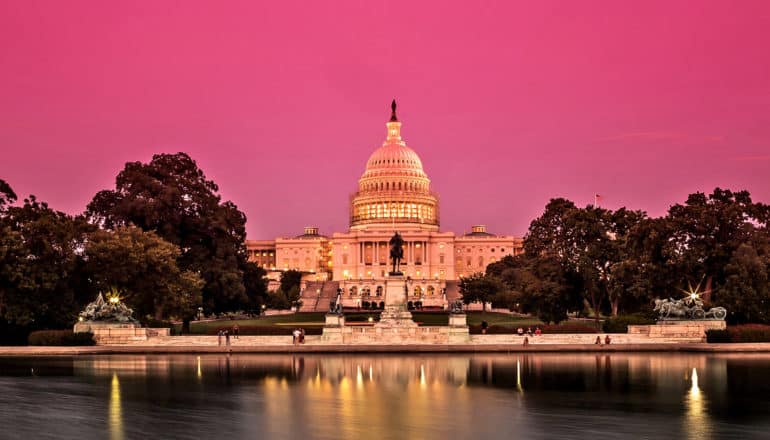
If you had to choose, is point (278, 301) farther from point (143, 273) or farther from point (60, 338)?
point (60, 338)

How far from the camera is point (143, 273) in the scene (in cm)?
6375

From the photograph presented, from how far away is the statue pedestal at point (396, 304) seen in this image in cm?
6195

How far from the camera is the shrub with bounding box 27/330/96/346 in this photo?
52812mm

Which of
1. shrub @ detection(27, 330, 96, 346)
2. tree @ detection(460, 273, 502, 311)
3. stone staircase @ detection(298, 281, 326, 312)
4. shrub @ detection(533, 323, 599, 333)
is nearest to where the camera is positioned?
shrub @ detection(27, 330, 96, 346)

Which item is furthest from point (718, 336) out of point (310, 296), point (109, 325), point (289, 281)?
point (289, 281)

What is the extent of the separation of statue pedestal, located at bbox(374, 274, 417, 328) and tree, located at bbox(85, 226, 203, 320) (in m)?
12.4

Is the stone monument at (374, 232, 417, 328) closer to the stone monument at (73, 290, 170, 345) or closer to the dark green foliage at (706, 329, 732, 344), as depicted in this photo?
the stone monument at (73, 290, 170, 345)

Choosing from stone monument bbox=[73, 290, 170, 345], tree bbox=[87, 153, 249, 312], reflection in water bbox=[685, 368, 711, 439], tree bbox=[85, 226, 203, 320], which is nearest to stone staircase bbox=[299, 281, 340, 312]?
tree bbox=[87, 153, 249, 312]

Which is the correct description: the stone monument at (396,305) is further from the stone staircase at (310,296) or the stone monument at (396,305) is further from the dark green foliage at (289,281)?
the dark green foliage at (289,281)

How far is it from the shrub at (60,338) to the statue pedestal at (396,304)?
17.3 meters

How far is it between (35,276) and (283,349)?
49.4 ft

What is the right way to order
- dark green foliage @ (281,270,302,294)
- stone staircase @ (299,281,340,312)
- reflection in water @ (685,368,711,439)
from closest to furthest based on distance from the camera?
reflection in water @ (685,368,711,439) < stone staircase @ (299,281,340,312) < dark green foliage @ (281,270,302,294)

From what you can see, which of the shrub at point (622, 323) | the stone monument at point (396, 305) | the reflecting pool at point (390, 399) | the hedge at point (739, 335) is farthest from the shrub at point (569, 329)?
the reflecting pool at point (390, 399)

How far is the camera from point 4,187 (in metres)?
60.5
